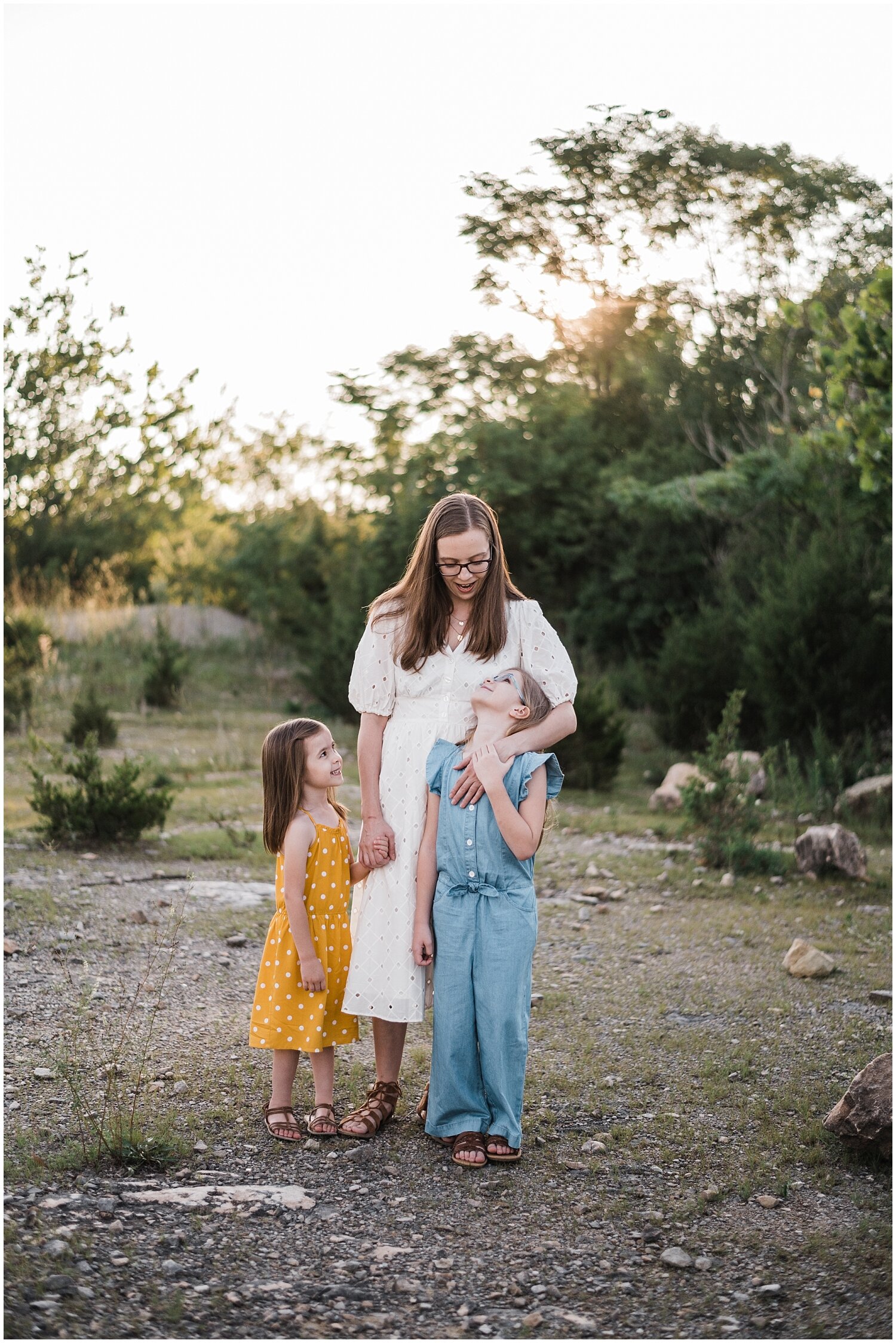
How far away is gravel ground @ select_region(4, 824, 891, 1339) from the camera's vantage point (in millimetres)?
2686

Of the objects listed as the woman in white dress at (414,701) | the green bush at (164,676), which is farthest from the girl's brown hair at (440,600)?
the green bush at (164,676)

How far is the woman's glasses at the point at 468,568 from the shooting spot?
12.1 ft

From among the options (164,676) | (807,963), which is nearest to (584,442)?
(164,676)

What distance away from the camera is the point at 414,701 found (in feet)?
12.6

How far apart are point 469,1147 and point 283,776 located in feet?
4.13

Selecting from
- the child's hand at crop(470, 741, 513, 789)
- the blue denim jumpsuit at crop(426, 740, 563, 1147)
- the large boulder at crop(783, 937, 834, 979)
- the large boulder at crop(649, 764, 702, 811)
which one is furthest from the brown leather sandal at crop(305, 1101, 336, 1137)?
the large boulder at crop(649, 764, 702, 811)

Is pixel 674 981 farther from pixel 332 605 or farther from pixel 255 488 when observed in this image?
pixel 255 488

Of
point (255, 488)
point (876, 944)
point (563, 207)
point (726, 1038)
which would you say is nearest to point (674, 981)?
point (726, 1038)

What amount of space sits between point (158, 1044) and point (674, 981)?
2.44 m

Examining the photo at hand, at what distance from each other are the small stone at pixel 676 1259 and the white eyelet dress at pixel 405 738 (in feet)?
3.28

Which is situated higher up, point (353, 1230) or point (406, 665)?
point (406, 665)

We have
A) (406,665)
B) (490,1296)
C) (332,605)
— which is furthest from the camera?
(332,605)

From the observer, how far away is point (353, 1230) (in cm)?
308

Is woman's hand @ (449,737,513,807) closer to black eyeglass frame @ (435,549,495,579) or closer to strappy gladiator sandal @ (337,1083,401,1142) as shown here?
black eyeglass frame @ (435,549,495,579)
